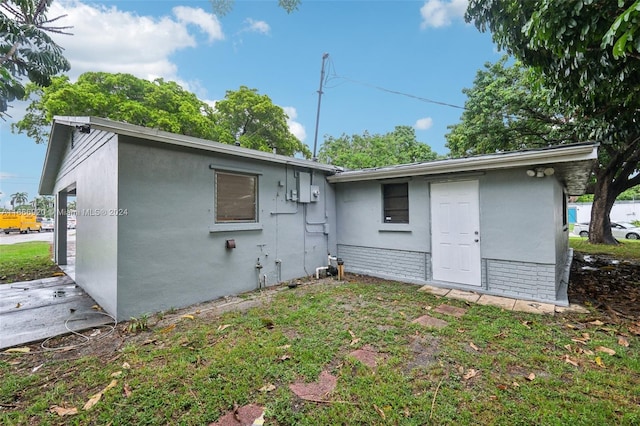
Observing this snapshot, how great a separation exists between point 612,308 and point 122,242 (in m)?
7.32

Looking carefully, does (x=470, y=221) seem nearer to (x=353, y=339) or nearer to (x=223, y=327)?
(x=353, y=339)

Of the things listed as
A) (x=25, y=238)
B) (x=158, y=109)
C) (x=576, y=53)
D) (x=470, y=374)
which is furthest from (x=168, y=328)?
(x=25, y=238)

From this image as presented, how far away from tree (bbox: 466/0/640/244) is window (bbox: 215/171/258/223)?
15.4ft

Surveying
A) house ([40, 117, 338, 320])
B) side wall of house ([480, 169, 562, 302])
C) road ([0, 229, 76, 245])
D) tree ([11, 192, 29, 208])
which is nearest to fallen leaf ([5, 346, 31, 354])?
house ([40, 117, 338, 320])

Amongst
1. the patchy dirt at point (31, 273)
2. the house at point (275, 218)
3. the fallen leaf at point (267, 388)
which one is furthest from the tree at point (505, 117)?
the patchy dirt at point (31, 273)

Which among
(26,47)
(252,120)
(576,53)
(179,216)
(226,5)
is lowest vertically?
(179,216)

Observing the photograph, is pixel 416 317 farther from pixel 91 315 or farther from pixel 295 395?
pixel 91 315

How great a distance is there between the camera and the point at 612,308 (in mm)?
4242

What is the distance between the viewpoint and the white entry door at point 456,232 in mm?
5277

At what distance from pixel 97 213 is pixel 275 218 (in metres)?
3.05

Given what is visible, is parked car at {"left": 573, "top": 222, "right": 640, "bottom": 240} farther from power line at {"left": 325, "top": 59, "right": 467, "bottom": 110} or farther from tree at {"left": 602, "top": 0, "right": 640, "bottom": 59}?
tree at {"left": 602, "top": 0, "right": 640, "bottom": 59}

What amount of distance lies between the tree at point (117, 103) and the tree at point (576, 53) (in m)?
14.6

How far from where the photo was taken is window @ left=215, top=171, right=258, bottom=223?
16.5ft

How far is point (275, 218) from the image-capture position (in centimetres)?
589
